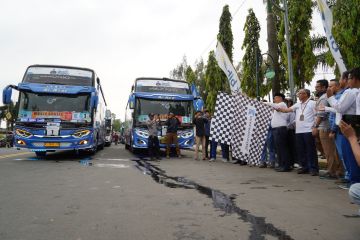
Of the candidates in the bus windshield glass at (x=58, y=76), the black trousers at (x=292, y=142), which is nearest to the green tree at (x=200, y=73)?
the bus windshield glass at (x=58, y=76)

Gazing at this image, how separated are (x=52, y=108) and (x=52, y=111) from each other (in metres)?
0.11

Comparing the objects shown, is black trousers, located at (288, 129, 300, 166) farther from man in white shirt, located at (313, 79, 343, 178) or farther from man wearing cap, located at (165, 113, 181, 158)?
man wearing cap, located at (165, 113, 181, 158)

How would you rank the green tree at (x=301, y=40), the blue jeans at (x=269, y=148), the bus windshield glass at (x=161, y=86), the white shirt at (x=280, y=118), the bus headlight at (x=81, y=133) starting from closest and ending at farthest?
the white shirt at (x=280, y=118)
the blue jeans at (x=269, y=148)
the bus headlight at (x=81, y=133)
the bus windshield glass at (x=161, y=86)
the green tree at (x=301, y=40)

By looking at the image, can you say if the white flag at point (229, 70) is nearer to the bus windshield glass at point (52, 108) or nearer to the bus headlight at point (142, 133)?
the bus headlight at point (142, 133)

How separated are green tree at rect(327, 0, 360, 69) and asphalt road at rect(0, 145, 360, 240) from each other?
1073 cm

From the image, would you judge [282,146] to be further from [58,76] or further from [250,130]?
[58,76]

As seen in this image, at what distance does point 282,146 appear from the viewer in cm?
858

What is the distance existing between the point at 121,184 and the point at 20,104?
7121mm

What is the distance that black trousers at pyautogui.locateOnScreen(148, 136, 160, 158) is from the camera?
13.0 meters

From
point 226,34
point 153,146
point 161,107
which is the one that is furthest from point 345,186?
point 226,34

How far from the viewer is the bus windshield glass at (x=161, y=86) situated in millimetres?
14617

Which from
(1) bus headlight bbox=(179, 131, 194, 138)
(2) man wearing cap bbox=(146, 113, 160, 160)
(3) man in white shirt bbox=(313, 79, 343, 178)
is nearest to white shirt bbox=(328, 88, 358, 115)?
(3) man in white shirt bbox=(313, 79, 343, 178)

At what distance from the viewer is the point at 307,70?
838 inches

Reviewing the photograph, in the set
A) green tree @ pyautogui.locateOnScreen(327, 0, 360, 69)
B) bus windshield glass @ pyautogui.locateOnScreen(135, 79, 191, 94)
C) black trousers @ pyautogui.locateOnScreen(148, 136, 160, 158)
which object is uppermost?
green tree @ pyautogui.locateOnScreen(327, 0, 360, 69)
